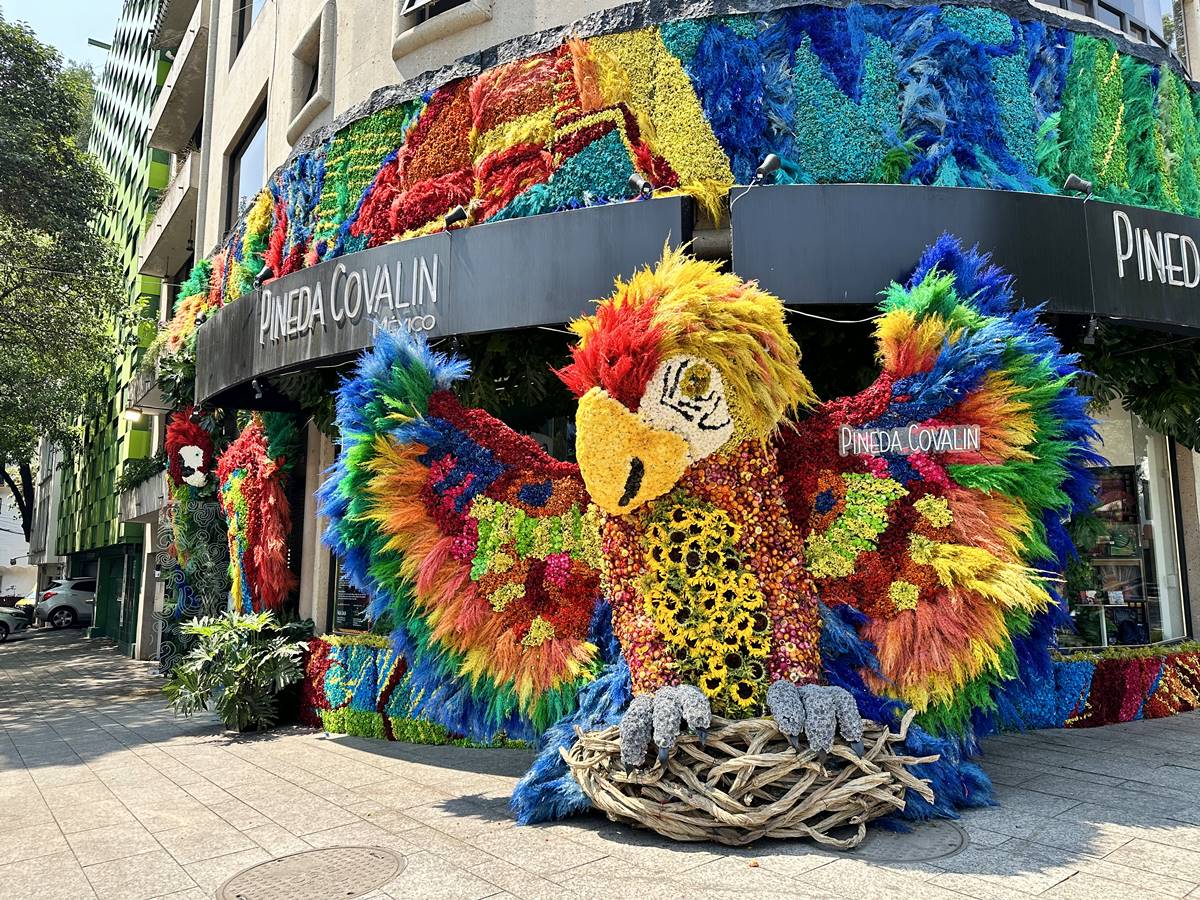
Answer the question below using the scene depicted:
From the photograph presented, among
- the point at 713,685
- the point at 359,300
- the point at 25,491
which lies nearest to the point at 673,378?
the point at 713,685

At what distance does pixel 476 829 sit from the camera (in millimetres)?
4652

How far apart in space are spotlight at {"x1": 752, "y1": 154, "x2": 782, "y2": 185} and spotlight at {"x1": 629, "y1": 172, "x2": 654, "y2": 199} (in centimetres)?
80

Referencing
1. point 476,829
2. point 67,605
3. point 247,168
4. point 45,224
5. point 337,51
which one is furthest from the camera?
point 67,605

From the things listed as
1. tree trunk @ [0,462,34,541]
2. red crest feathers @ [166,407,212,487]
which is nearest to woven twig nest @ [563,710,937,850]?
red crest feathers @ [166,407,212,487]

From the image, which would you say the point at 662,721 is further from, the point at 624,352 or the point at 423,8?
the point at 423,8

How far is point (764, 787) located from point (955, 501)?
181 cm

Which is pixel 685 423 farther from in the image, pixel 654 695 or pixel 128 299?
pixel 128 299

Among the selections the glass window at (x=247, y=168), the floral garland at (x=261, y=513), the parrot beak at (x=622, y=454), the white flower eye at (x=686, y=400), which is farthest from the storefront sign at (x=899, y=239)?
the glass window at (x=247, y=168)

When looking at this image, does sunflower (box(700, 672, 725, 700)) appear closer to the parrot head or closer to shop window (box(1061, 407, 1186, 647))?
the parrot head

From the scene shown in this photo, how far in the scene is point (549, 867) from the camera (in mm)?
3920

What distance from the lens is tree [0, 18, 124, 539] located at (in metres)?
14.6

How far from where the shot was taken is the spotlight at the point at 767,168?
5.68 m

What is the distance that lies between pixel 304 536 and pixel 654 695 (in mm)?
6287

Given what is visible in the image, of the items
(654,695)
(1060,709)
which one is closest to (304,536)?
(654,695)
